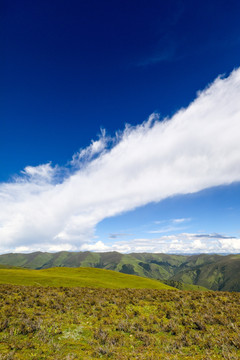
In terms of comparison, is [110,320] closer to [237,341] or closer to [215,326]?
[215,326]

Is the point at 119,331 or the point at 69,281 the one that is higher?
the point at 119,331

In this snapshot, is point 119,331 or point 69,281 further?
point 69,281

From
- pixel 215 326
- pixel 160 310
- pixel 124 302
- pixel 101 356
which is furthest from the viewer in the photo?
pixel 124 302

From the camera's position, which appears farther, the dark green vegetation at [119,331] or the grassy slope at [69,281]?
the grassy slope at [69,281]

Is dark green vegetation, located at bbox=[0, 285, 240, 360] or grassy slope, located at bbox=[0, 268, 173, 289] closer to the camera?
dark green vegetation, located at bbox=[0, 285, 240, 360]

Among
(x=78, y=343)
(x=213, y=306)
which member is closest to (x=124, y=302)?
(x=213, y=306)

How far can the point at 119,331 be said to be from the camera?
12.6 meters

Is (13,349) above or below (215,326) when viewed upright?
above

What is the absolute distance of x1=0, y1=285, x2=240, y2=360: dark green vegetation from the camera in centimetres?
959

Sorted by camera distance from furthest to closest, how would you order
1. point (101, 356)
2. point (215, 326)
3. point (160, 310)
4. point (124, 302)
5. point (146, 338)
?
point (124, 302) → point (160, 310) → point (215, 326) → point (146, 338) → point (101, 356)

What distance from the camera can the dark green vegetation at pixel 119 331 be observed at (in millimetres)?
9586

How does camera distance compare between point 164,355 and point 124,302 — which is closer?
point 164,355

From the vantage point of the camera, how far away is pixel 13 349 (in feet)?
32.4

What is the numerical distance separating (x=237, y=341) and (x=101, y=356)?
7.42m
